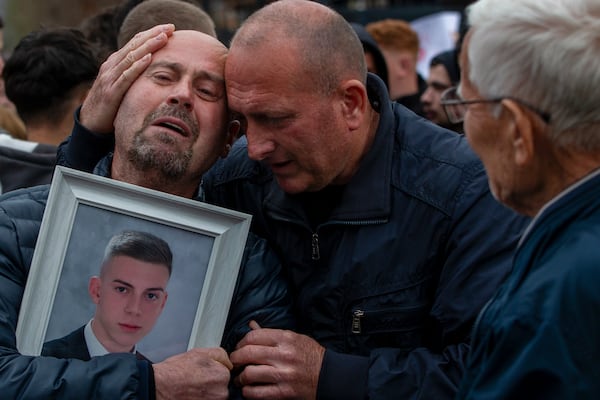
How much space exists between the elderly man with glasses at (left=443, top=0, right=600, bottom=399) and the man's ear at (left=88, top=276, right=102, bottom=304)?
3.50 feet

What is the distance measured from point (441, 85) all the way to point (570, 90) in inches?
186

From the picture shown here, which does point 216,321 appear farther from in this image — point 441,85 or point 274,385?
point 441,85

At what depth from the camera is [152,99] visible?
2875mm

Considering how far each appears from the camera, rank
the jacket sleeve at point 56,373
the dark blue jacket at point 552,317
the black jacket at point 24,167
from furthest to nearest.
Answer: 1. the black jacket at point 24,167
2. the jacket sleeve at point 56,373
3. the dark blue jacket at point 552,317

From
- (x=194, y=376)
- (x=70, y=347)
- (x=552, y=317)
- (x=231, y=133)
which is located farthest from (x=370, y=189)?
(x=552, y=317)

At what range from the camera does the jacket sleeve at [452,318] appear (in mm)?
2707

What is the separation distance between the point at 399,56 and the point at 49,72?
129 inches

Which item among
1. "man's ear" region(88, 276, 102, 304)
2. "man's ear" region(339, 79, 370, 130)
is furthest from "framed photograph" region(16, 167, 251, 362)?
"man's ear" region(339, 79, 370, 130)

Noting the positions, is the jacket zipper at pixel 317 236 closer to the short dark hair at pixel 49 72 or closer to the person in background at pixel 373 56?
the short dark hair at pixel 49 72

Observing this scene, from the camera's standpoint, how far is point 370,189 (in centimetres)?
288

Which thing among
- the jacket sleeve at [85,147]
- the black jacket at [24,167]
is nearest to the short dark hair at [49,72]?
the black jacket at [24,167]

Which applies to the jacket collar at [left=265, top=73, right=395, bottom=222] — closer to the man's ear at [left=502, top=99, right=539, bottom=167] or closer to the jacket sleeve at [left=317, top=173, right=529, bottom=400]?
the jacket sleeve at [left=317, top=173, right=529, bottom=400]

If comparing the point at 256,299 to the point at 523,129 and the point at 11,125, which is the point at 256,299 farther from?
the point at 11,125

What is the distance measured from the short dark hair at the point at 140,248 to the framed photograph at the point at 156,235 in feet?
0.05
